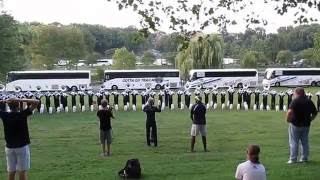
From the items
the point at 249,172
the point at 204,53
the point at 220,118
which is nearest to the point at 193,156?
the point at 249,172

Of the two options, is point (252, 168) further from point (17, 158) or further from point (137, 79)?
point (137, 79)

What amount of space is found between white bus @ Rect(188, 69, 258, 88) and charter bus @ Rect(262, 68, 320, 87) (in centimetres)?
282

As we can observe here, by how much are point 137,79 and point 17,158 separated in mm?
49113

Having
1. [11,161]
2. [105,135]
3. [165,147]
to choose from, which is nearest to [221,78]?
[165,147]

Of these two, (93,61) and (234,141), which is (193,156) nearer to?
(234,141)

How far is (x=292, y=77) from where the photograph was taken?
6338 centimetres

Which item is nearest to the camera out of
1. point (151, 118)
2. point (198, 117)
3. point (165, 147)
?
point (198, 117)

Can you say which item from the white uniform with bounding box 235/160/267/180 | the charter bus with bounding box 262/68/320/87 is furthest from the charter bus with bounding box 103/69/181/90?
the white uniform with bounding box 235/160/267/180

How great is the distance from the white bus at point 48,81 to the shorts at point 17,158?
44.5 m

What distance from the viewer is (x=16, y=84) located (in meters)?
53.9

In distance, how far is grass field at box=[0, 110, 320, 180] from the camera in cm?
1185

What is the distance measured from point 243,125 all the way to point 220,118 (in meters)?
3.41

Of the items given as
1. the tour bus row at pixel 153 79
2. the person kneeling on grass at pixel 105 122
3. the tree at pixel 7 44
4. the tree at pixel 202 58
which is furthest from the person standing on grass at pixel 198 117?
the tree at pixel 202 58

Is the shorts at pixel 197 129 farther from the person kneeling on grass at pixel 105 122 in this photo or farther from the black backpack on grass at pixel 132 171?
the black backpack on grass at pixel 132 171
